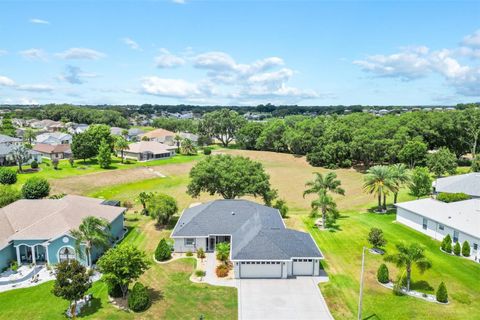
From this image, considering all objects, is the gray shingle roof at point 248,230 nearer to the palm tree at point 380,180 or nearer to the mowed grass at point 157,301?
the mowed grass at point 157,301

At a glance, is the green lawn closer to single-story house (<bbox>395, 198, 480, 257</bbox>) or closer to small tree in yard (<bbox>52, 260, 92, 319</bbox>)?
single-story house (<bbox>395, 198, 480, 257</bbox>)

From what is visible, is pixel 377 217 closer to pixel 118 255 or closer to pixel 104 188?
pixel 118 255

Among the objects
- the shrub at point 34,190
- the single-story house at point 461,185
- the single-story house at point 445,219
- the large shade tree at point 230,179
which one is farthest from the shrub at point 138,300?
the single-story house at point 461,185

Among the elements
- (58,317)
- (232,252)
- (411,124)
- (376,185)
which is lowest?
(58,317)

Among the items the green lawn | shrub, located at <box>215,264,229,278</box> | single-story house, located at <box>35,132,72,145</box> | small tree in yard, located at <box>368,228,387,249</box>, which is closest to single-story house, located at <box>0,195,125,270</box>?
shrub, located at <box>215,264,229,278</box>

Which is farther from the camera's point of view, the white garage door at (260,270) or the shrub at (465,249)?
the shrub at (465,249)

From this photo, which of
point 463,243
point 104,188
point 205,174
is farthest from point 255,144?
point 463,243
